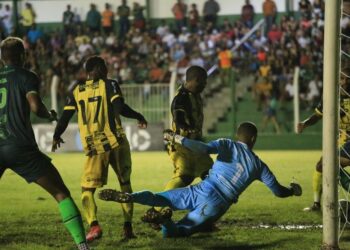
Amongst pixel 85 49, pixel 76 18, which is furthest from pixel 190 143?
pixel 76 18

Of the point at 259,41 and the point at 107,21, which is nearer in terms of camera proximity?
the point at 259,41

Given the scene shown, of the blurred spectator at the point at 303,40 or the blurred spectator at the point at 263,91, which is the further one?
the blurred spectator at the point at 303,40

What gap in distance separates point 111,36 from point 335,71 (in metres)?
23.0

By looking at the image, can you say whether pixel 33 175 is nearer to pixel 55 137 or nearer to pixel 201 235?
pixel 55 137

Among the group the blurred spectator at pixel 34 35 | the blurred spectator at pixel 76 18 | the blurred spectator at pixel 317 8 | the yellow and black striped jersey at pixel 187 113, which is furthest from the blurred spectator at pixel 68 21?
the yellow and black striped jersey at pixel 187 113

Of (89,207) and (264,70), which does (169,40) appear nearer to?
(264,70)

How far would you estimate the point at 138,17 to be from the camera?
98.1 ft

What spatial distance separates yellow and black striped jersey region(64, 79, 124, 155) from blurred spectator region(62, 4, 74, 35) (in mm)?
22076

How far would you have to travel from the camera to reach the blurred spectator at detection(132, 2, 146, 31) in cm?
2966

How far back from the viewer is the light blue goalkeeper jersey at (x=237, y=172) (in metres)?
7.43

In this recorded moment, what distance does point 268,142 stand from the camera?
22.6 metres

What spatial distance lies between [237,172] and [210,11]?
74.1ft

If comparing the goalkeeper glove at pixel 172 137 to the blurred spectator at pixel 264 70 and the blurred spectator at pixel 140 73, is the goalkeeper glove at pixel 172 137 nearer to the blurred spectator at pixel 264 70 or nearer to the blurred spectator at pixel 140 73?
the blurred spectator at pixel 264 70

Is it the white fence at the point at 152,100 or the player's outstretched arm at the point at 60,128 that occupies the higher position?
the player's outstretched arm at the point at 60,128
